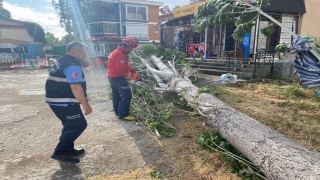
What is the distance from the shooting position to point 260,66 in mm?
8789

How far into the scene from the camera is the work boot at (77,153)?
3.06 m

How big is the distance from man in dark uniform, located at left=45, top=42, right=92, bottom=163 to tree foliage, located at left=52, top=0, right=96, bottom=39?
73.6ft

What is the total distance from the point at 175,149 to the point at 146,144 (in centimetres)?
51

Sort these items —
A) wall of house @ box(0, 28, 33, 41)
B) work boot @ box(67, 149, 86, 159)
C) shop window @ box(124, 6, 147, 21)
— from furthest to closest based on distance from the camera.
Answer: wall of house @ box(0, 28, 33, 41), shop window @ box(124, 6, 147, 21), work boot @ box(67, 149, 86, 159)

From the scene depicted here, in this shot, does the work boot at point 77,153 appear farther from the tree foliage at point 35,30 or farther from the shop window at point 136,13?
the tree foliage at point 35,30

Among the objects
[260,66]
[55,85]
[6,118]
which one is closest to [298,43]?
[260,66]

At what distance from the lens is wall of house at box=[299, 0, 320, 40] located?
36.8 ft

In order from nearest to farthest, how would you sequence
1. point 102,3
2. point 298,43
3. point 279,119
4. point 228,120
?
point 228,120
point 279,119
point 298,43
point 102,3

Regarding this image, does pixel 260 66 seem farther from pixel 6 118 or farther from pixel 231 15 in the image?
pixel 6 118

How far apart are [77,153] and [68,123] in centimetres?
52

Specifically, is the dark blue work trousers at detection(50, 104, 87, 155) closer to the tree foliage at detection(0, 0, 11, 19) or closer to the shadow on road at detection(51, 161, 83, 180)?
the shadow on road at detection(51, 161, 83, 180)

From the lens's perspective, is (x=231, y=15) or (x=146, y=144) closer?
(x=146, y=144)

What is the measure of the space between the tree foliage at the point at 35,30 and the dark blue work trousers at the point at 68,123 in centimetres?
3689

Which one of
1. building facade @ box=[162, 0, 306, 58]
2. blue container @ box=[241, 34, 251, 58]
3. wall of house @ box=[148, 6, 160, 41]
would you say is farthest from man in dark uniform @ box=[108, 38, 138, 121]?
wall of house @ box=[148, 6, 160, 41]
